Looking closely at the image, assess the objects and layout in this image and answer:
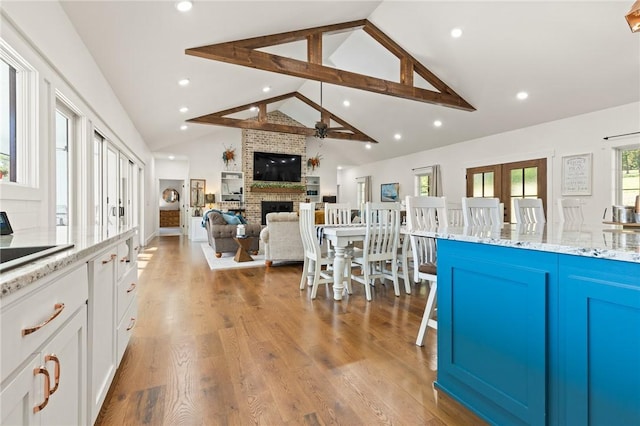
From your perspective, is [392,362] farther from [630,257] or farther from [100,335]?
[100,335]

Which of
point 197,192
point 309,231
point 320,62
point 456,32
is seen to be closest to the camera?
point 309,231

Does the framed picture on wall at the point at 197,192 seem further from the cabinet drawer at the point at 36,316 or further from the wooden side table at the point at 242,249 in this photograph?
the cabinet drawer at the point at 36,316

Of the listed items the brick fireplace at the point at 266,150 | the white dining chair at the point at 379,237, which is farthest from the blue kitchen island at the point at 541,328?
the brick fireplace at the point at 266,150

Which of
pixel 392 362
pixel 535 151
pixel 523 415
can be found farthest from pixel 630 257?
pixel 535 151

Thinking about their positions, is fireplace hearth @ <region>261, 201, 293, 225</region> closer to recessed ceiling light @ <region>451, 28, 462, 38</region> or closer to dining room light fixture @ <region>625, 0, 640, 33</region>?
recessed ceiling light @ <region>451, 28, 462, 38</region>

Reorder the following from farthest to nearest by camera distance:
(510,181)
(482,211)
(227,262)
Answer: (510,181), (227,262), (482,211)

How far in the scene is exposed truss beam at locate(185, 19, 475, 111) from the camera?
386 cm

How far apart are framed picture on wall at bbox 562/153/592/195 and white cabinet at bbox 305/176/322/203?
7.18 m

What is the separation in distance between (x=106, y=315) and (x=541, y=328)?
1.85 meters

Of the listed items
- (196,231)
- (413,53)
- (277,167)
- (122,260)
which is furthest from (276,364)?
(277,167)

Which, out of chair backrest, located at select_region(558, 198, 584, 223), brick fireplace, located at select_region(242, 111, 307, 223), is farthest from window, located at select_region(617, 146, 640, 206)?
brick fireplace, located at select_region(242, 111, 307, 223)

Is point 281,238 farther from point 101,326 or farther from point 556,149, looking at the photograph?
point 556,149

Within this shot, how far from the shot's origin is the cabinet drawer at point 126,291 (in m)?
1.67

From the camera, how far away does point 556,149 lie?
545cm
